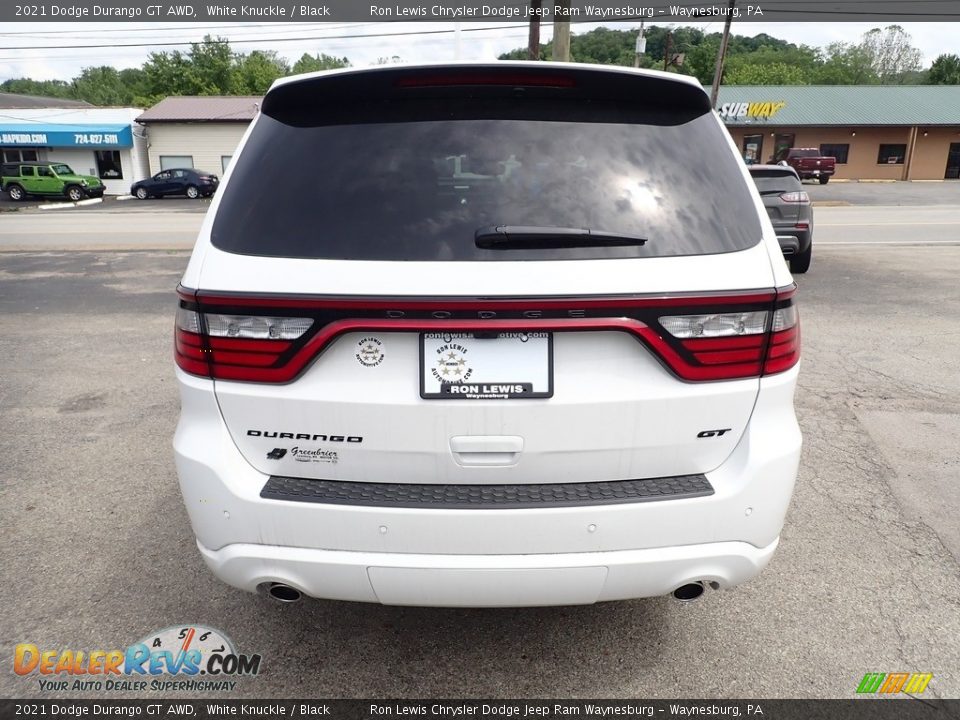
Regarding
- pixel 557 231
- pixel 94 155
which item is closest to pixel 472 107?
pixel 557 231

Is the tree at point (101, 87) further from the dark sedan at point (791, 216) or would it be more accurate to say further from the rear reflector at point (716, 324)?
the rear reflector at point (716, 324)

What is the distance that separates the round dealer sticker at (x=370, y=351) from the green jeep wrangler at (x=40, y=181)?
4072 centimetres

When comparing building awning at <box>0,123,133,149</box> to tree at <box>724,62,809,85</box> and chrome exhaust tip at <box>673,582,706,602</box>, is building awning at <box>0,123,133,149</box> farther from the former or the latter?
tree at <box>724,62,809,85</box>

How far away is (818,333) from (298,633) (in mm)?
6038

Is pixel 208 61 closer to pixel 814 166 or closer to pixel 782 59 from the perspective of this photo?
pixel 814 166

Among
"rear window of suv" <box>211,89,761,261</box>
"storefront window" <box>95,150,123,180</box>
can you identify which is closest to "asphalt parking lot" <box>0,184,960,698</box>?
"rear window of suv" <box>211,89,761,261</box>

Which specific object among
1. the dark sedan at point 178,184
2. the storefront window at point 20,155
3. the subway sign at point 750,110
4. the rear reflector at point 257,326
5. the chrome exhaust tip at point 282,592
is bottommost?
the dark sedan at point 178,184

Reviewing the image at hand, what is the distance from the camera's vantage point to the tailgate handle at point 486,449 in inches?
73.4

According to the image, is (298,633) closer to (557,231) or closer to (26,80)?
(557,231)

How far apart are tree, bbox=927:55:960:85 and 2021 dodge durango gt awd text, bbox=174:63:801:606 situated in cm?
9380

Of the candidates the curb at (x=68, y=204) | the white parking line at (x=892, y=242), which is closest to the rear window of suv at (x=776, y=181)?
the white parking line at (x=892, y=242)

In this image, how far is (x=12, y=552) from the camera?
10.2ft

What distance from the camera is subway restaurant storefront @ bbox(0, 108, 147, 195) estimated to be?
40.4 metres

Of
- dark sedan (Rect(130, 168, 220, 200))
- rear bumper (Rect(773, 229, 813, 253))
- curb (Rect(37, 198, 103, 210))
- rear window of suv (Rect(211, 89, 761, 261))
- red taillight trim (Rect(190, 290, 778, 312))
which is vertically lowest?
curb (Rect(37, 198, 103, 210))
